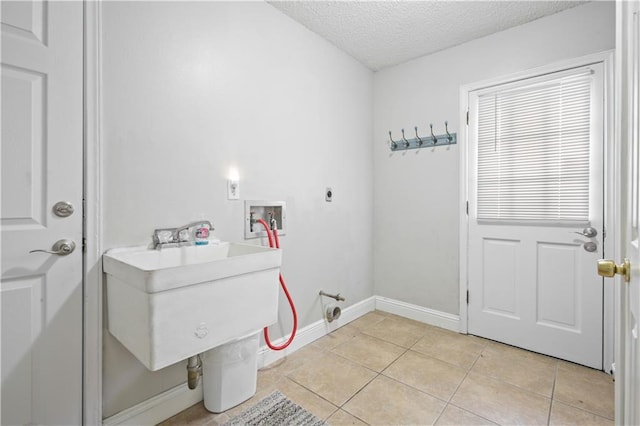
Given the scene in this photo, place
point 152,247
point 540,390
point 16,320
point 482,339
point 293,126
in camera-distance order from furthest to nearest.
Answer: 1. point 482,339
2. point 293,126
3. point 540,390
4. point 152,247
5. point 16,320

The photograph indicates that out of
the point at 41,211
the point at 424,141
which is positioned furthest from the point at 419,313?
the point at 41,211

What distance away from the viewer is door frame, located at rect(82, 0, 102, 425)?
52.4 inches

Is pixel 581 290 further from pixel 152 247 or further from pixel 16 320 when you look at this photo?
pixel 16 320

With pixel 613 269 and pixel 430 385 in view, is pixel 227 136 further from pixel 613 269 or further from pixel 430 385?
pixel 430 385

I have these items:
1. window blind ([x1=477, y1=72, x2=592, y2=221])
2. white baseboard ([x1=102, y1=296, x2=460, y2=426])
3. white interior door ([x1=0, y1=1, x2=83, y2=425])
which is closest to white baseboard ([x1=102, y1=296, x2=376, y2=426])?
white baseboard ([x1=102, y1=296, x2=460, y2=426])

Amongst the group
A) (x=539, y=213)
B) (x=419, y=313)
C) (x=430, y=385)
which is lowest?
(x=430, y=385)

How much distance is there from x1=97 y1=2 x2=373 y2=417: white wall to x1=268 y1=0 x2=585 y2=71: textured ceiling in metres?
0.16

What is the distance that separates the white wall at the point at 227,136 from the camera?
1440 millimetres

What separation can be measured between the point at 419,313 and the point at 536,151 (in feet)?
5.48

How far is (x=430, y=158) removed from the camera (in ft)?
9.02

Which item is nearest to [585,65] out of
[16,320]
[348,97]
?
[348,97]

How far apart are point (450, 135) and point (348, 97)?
98 centimetres

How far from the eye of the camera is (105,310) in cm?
140

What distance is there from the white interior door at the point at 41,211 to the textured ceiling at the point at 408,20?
1408 millimetres
